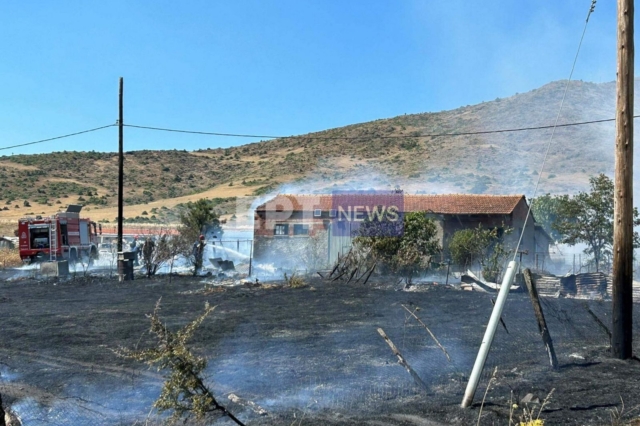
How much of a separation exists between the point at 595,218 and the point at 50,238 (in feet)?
87.7

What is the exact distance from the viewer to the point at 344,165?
73812 mm

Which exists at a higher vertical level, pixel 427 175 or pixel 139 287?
pixel 427 175

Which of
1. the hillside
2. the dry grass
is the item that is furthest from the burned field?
the hillside

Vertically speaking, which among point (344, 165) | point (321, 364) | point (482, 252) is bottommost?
point (321, 364)

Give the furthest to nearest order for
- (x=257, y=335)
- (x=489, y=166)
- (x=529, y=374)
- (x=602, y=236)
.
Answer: (x=489, y=166) < (x=602, y=236) < (x=257, y=335) < (x=529, y=374)

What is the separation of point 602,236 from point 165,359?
27.1 metres

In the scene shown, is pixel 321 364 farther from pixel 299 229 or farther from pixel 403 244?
pixel 299 229

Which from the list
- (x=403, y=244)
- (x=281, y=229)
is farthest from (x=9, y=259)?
(x=403, y=244)

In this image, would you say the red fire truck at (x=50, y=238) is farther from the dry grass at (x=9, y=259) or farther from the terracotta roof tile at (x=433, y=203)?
the terracotta roof tile at (x=433, y=203)

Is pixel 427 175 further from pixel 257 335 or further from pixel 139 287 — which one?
pixel 257 335

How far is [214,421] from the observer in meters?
7.17

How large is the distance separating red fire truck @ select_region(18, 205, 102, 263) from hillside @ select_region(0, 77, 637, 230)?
28904 mm

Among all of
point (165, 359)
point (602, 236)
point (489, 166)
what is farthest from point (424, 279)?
point (489, 166)

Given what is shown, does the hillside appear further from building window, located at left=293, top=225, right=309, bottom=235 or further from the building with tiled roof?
building window, located at left=293, top=225, right=309, bottom=235
